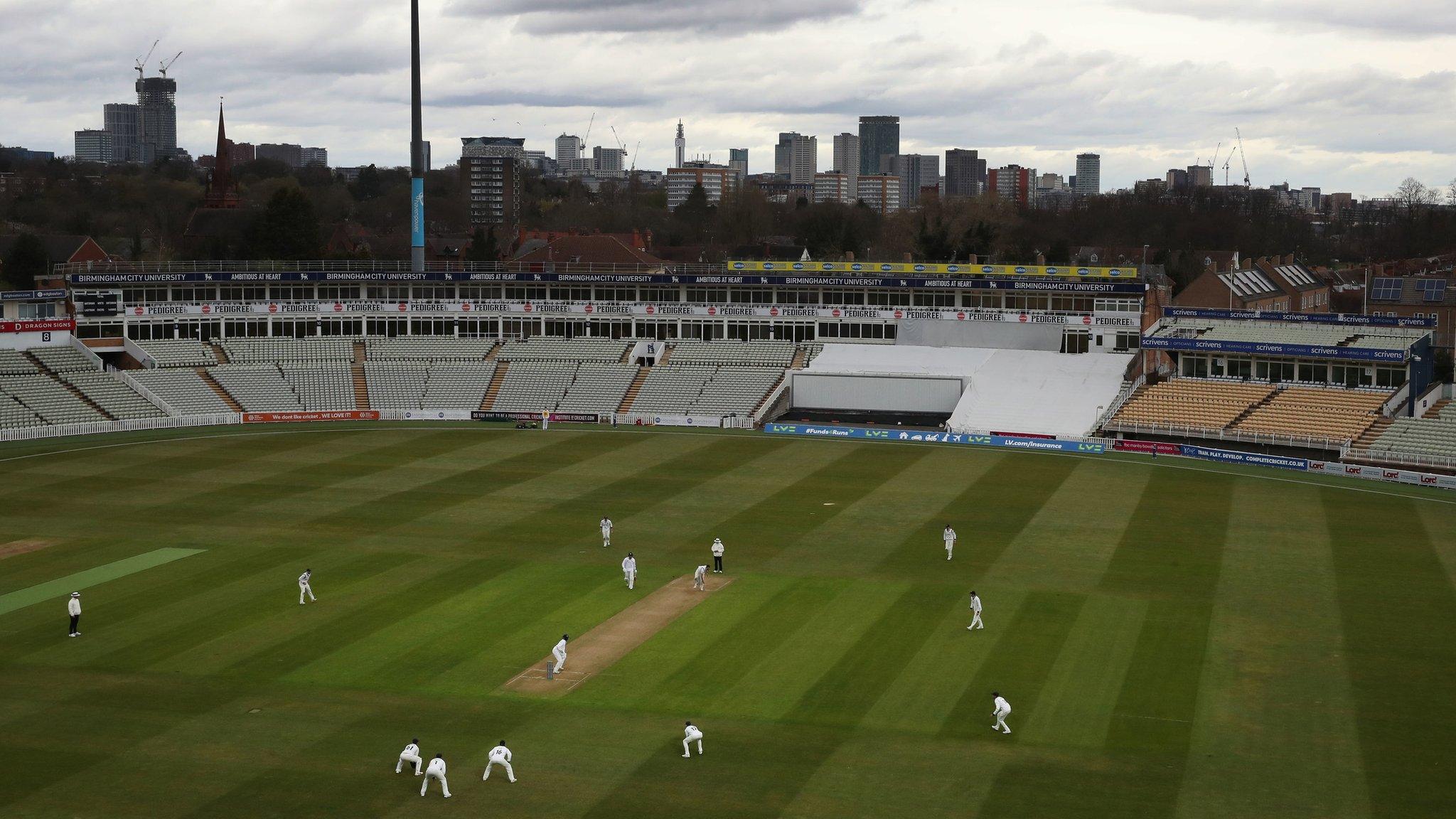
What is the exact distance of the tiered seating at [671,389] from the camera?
74.5 m

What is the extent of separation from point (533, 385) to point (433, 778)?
5423 cm

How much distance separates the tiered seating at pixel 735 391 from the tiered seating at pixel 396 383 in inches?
619

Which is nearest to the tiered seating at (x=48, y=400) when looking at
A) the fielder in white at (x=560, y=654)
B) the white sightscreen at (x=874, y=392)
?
the white sightscreen at (x=874, y=392)

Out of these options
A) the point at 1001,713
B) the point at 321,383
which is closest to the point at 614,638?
the point at 1001,713

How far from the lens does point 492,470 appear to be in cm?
5725

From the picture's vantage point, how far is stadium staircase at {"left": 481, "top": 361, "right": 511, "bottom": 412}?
75.5 meters

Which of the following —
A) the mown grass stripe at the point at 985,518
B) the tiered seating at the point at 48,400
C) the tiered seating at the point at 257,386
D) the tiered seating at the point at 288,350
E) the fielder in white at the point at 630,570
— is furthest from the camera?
the tiered seating at the point at 288,350

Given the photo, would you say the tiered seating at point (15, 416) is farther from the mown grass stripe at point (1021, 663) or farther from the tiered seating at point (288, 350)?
the mown grass stripe at point (1021, 663)

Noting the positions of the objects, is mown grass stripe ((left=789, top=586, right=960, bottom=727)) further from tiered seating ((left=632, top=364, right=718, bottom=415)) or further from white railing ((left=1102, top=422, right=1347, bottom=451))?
tiered seating ((left=632, top=364, right=718, bottom=415))

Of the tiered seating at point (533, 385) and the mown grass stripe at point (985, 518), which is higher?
Result: the tiered seating at point (533, 385)

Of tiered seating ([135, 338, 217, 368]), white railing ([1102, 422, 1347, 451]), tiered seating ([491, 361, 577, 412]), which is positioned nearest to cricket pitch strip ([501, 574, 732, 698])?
white railing ([1102, 422, 1347, 451])

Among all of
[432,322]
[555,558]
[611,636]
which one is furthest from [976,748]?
[432,322]

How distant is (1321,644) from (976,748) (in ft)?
38.7

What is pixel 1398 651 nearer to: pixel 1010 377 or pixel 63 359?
pixel 1010 377
